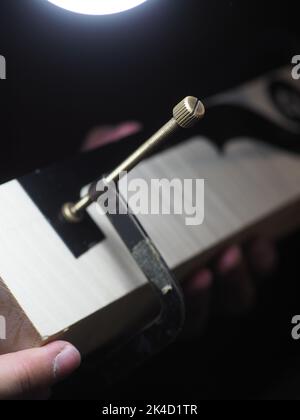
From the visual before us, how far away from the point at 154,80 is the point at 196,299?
0.38 meters

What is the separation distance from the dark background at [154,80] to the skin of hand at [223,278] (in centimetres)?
4

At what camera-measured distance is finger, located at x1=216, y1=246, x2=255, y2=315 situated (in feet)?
2.64

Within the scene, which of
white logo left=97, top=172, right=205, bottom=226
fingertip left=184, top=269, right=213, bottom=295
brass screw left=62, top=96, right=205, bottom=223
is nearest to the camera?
brass screw left=62, top=96, right=205, bottom=223

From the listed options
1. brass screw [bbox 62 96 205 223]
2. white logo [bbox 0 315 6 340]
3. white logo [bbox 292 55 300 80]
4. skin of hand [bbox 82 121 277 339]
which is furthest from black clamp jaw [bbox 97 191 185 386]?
white logo [bbox 292 55 300 80]

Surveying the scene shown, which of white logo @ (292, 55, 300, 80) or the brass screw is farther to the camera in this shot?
white logo @ (292, 55, 300, 80)

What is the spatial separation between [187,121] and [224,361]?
626 mm

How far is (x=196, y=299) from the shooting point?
840 mm

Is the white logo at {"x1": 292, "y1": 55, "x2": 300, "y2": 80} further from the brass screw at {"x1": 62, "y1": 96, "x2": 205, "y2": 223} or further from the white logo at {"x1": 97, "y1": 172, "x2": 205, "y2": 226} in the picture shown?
the brass screw at {"x1": 62, "y1": 96, "x2": 205, "y2": 223}

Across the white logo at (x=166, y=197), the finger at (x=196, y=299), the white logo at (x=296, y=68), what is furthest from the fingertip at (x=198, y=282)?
the white logo at (x=296, y=68)

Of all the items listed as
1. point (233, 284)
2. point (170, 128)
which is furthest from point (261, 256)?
point (170, 128)

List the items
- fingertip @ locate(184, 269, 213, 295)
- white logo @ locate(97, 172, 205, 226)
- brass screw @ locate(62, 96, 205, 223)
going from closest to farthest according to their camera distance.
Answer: brass screw @ locate(62, 96, 205, 223) → white logo @ locate(97, 172, 205, 226) → fingertip @ locate(184, 269, 213, 295)

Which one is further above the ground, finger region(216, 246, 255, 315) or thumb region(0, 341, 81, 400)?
finger region(216, 246, 255, 315)

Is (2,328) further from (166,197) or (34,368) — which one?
(166,197)
